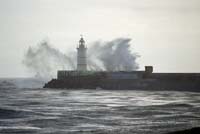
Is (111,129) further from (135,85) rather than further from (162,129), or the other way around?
(135,85)

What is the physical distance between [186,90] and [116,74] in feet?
59.1

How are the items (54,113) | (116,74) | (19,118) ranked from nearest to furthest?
(19,118) < (54,113) < (116,74)

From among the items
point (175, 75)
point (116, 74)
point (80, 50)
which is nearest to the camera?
point (175, 75)

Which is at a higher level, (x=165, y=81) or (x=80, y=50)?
(x=80, y=50)

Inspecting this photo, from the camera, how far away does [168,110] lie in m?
42.8

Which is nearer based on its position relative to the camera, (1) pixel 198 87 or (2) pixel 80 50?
(1) pixel 198 87

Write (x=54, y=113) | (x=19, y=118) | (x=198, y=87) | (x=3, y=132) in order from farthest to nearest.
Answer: (x=198, y=87) < (x=54, y=113) < (x=19, y=118) < (x=3, y=132)

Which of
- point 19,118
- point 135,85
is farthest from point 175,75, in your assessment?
point 19,118

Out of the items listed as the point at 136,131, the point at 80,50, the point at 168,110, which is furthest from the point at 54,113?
the point at 80,50

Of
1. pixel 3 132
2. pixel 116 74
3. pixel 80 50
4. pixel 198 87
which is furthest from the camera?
pixel 80 50

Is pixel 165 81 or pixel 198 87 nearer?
pixel 198 87

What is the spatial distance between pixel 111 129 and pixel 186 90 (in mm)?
55923

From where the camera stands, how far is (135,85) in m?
91.4

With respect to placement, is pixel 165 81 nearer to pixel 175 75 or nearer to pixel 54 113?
pixel 175 75
